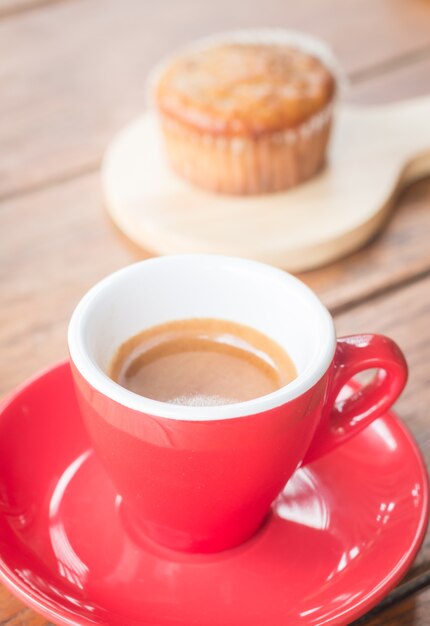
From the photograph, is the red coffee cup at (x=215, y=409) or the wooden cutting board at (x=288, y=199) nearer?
the red coffee cup at (x=215, y=409)

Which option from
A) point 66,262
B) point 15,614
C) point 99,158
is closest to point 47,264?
point 66,262

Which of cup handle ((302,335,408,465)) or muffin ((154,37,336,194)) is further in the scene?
muffin ((154,37,336,194))

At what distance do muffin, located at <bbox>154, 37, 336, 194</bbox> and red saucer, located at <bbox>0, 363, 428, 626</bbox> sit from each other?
1.34 feet

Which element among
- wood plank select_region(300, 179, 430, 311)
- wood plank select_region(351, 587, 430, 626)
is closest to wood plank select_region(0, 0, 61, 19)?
wood plank select_region(300, 179, 430, 311)

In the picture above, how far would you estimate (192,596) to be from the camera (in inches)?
21.7

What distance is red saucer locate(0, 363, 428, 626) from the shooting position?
0.54 m

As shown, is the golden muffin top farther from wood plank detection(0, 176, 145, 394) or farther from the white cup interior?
the white cup interior

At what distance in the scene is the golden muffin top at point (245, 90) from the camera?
3.24ft

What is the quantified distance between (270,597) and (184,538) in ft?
0.22

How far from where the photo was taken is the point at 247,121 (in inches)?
38.9

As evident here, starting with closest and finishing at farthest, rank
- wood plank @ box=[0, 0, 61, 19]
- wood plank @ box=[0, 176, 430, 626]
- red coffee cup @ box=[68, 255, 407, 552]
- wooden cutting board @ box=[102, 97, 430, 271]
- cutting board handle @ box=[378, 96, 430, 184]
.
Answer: red coffee cup @ box=[68, 255, 407, 552], wood plank @ box=[0, 176, 430, 626], wooden cutting board @ box=[102, 97, 430, 271], cutting board handle @ box=[378, 96, 430, 184], wood plank @ box=[0, 0, 61, 19]

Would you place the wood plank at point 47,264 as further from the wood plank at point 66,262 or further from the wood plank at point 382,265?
the wood plank at point 382,265

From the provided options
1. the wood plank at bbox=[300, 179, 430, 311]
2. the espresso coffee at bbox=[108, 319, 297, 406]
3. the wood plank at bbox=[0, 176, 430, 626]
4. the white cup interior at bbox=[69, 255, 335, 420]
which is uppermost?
the white cup interior at bbox=[69, 255, 335, 420]

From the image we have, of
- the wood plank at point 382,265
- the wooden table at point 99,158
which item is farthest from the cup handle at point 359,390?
the wood plank at point 382,265
